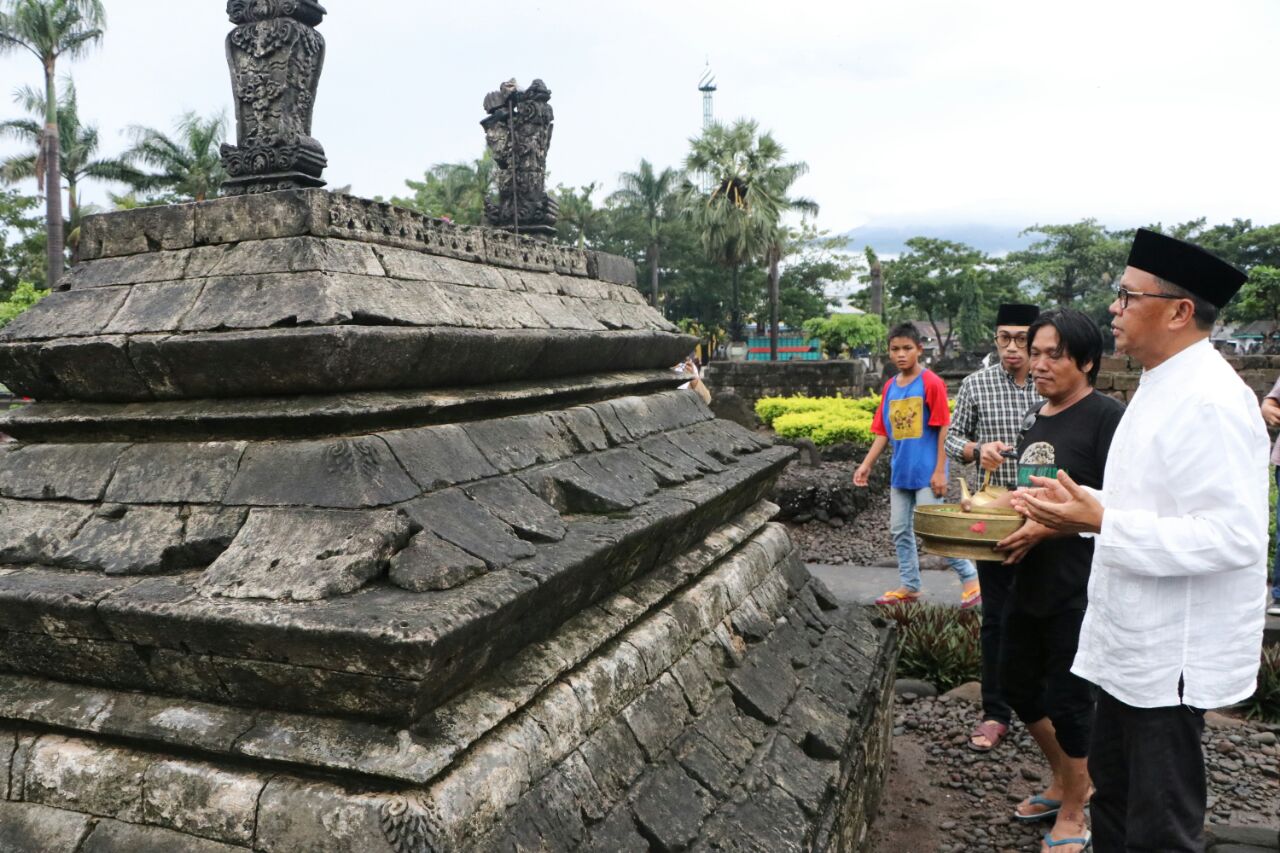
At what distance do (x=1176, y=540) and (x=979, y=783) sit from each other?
2404mm

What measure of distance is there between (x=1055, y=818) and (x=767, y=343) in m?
42.7

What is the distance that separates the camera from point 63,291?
2.76 meters

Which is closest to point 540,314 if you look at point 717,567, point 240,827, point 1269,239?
point 717,567

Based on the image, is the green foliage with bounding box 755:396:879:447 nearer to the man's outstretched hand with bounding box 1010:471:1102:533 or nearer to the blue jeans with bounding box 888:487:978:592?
the blue jeans with bounding box 888:487:978:592

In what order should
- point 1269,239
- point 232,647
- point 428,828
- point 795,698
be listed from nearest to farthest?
point 428,828
point 232,647
point 795,698
point 1269,239

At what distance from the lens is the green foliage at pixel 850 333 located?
36.8 m

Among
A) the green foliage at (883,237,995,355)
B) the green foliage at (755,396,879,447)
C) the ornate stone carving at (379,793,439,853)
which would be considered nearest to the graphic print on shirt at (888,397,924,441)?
the ornate stone carving at (379,793,439,853)

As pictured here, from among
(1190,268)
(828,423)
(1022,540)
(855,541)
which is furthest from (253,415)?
(828,423)

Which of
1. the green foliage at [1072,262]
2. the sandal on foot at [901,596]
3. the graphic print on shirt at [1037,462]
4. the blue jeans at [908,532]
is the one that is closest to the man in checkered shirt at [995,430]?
the graphic print on shirt at [1037,462]

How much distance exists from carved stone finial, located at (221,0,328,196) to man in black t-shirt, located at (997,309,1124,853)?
2.61 m

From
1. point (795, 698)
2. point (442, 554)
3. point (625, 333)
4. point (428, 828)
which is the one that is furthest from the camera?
point (625, 333)

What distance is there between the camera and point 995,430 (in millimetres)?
4832

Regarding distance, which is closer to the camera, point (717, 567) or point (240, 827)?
point (240, 827)

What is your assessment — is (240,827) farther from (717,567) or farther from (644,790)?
(717,567)
